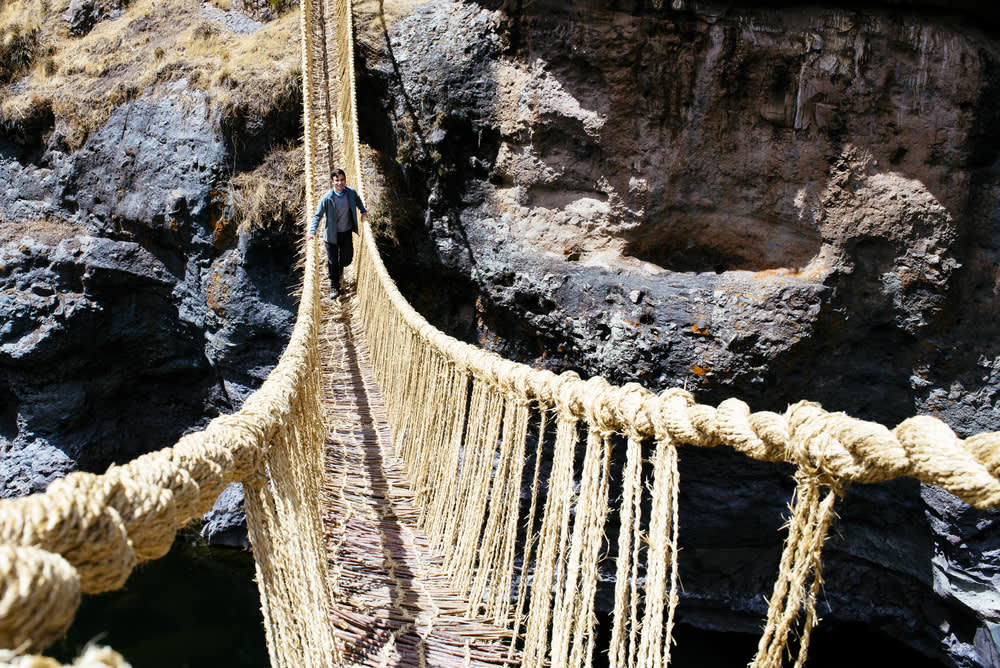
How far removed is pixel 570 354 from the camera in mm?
5922

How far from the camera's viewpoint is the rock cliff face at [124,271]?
269 inches

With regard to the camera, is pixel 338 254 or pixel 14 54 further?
pixel 14 54

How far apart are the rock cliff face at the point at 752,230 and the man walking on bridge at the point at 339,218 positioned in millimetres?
1240

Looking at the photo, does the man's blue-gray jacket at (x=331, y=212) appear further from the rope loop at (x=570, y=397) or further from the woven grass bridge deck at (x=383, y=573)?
the rope loop at (x=570, y=397)

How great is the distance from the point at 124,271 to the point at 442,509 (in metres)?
6.31

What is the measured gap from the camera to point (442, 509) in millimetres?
2430

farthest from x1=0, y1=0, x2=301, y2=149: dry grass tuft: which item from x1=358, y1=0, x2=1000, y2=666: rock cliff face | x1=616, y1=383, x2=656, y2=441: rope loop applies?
x1=616, y1=383, x2=656, y2=441: rope loop

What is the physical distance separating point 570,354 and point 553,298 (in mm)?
545

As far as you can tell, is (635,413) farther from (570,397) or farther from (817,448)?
(817,448)

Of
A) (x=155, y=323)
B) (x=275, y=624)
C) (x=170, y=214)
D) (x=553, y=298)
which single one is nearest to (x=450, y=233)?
(x=553, y=298)

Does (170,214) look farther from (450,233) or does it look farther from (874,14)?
(874,14)

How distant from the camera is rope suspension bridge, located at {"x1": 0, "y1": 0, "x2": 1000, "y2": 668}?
688 mm

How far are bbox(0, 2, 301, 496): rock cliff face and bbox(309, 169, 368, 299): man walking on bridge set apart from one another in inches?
53.7

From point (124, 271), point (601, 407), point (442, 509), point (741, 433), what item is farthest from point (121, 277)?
point (741, 433)
